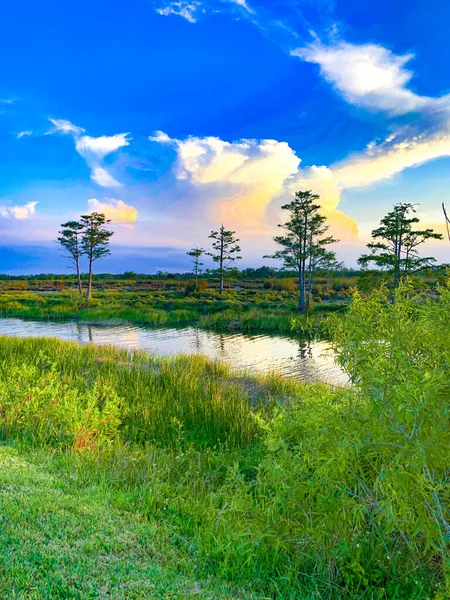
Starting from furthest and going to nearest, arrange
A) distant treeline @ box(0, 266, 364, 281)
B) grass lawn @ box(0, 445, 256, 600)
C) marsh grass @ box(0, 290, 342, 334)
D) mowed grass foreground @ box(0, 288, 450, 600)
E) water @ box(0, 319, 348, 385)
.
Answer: distant treeline @ box(0, 266, 364, 281)
marsh grass @ box(0, 290, 342, 334)
water @ box(0, 319, 348, 385)
grass lawn @ box(0, 445, 256, 600)
mowed grass foreground @ box(0, 288, 450, 600)

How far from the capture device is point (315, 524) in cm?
317

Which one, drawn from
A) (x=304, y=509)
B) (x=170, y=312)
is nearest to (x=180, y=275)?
(x=170, y=312)

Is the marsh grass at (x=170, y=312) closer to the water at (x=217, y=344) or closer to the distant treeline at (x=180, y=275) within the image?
the water at (x=217, y=344)

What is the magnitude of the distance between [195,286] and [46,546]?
A: 5028cm

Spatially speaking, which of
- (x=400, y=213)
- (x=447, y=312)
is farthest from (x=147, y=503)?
(x=400, y=213)

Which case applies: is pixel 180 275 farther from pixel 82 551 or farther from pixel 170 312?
pixel 82 551

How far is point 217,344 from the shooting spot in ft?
71.0

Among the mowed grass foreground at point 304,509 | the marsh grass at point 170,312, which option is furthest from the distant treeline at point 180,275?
the mowed grass foreground at point 304,509

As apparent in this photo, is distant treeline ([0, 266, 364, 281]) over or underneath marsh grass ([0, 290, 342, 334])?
over

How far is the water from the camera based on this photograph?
49.9 feet

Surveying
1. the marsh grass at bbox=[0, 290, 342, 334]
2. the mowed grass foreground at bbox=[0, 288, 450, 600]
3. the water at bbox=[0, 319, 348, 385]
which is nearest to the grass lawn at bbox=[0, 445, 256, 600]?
the mowed grass foreground at bbox=[0, 288, 450, 600]

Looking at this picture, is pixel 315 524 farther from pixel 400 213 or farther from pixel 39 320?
pixel 39 320

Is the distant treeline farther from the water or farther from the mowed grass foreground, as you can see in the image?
the mowed grass foreground

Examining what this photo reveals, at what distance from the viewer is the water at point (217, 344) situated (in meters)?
15.2
